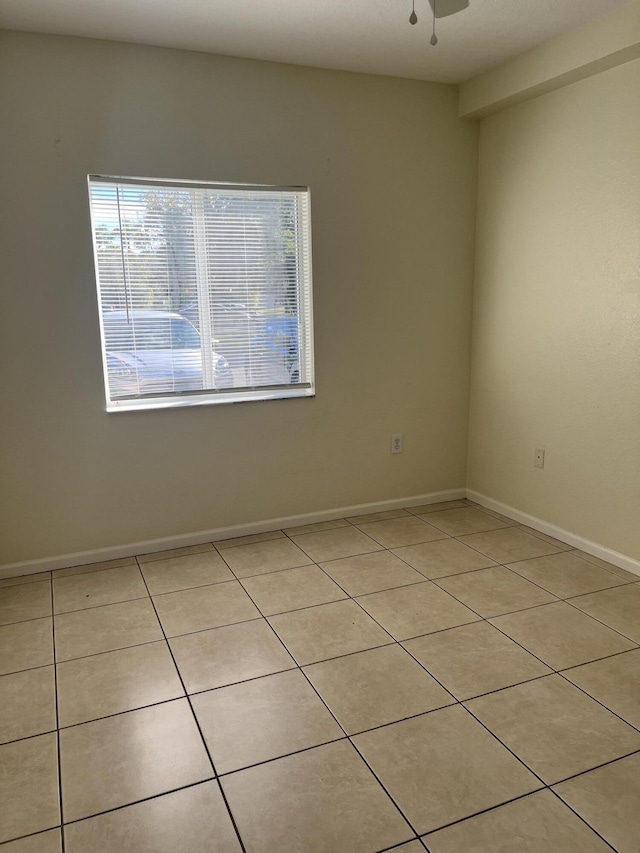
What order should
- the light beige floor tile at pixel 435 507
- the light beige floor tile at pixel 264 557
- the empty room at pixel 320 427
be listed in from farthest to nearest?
1. the light beige floor tile at pixel 435 507
2. the light beige floor tile at pixel 264 557
3. the empty room at pixel 320 427

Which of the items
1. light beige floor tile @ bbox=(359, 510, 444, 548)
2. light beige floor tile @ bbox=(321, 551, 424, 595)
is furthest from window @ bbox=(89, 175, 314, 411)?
light beige floor tile @ bbox=(321, 551, 424, 595)

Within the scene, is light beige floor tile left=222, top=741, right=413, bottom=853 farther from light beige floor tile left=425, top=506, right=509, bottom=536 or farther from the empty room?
light beige floor tile left=425, top=506, right=509, bottom=536

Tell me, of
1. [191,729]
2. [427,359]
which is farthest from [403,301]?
[191,729]

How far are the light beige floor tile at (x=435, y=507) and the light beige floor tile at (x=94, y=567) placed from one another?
1699 mm

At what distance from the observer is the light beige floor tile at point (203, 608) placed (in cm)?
255

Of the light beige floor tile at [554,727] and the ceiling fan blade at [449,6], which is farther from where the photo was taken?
the ceiling fan blade at [449,6]

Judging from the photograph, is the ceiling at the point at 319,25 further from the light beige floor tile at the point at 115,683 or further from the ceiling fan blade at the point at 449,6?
the light beige floor tile at the point at 115,683

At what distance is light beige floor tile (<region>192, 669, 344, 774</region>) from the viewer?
182cm

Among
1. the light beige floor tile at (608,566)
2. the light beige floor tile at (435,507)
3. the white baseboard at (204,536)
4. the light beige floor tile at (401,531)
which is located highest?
the white baseboard at (204,536)

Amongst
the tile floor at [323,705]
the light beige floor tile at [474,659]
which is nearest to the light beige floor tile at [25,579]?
the tile floor at [323,705]

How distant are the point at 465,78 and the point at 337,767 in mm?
3434

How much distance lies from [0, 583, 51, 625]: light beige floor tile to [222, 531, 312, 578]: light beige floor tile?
0.85 meters

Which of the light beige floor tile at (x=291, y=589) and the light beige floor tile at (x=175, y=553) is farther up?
the light beige floor tile at (x=291, y=589)

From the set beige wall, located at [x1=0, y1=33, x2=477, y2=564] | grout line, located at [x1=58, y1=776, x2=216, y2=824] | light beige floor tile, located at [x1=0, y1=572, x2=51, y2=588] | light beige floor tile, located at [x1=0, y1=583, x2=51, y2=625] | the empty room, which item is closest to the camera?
grout line, located at [x1=58, y1=776, x2=216, y2=824]
